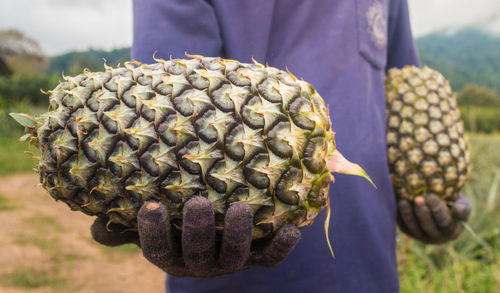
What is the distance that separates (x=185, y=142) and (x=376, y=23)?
1.57m

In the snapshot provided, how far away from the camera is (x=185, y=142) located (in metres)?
1.38

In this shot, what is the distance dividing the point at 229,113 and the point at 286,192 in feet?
1.21

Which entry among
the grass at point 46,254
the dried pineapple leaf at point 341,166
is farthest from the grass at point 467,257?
the grass at point 46,254

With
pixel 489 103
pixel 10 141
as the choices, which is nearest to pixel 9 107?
pixel 10 141

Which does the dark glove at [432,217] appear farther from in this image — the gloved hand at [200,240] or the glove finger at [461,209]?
the gloved hand at [200,240]

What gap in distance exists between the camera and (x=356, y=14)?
220cm

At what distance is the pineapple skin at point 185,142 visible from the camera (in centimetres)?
139

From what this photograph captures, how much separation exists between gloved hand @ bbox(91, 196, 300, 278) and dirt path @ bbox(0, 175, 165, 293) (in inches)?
206

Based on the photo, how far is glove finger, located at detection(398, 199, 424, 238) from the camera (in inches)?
97.8

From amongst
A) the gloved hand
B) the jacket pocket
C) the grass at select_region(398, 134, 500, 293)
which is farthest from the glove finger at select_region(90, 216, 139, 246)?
the grass at select_region(398, 134, 500, 293)

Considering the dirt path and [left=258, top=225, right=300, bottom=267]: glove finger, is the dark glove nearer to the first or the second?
[left=258, top=225, right=300, bottom=267]: glove finger

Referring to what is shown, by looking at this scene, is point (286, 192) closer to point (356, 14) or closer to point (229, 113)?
point (229, 113)

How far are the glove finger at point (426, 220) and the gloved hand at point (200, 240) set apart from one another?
4.25 ft

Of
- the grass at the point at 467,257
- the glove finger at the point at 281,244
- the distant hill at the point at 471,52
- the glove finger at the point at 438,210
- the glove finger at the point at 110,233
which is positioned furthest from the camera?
the distant hill at the point at 471,52
